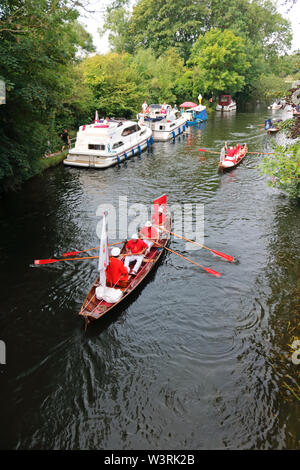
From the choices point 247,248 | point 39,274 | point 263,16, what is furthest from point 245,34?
point 39,274

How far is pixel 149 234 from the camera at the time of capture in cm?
1359

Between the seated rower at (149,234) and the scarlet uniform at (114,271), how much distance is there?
2.76 meters

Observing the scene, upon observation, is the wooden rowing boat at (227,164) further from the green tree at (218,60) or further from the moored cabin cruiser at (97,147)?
the green tree at (218,60)

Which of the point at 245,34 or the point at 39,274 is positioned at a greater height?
the point at 245,34

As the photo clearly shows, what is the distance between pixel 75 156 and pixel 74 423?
847 inches

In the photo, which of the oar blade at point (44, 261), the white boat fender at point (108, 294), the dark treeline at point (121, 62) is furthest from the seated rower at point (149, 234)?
the dark treeline at point (121, 62)

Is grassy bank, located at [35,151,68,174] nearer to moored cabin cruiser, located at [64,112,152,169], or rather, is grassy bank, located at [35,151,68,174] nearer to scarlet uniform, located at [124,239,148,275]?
moored cabin cruiser, located at [64,112,152,169]

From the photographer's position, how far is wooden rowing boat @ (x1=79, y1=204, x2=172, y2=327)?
31.2 feet

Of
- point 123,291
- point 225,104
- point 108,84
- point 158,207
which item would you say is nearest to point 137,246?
point 123,291

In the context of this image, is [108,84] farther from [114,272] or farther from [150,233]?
[114,272]

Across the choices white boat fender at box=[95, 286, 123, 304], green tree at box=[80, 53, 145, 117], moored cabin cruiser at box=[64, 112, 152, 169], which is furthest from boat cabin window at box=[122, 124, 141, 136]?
white boat fender at box=[95, 286, 123, 304]

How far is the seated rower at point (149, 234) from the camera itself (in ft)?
43.5

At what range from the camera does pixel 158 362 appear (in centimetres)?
866

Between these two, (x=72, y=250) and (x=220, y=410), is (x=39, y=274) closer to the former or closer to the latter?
(x=72, y=250)
